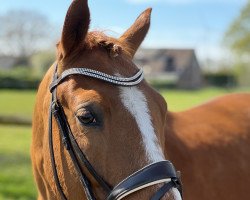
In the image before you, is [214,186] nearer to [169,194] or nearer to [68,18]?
[169,194]

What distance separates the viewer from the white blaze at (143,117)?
200 centimetres

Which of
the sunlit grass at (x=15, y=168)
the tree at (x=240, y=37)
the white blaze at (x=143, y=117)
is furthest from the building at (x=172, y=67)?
the white blaze at (x=143, y=117)

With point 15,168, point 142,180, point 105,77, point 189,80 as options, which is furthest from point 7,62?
point 142,180

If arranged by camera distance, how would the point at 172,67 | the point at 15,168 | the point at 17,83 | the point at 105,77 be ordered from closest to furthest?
the point at 105,77, the point at 15,168, the point at 17,83, the point at 172,67

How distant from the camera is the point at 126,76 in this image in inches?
87.4

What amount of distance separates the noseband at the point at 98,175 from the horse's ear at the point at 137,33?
0.41 metres

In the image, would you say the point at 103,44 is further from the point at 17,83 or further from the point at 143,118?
the point at 17,83

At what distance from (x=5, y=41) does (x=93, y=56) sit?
5003cm

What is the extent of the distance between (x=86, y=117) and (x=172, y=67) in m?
65.4

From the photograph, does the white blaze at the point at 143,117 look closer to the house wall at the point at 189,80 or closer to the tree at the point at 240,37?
the tree at the point at 240,37

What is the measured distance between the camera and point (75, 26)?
90.5 inches

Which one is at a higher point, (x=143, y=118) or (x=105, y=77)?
(x=105, y=77)

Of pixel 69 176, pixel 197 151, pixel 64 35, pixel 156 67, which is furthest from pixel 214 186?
pixel 156 67

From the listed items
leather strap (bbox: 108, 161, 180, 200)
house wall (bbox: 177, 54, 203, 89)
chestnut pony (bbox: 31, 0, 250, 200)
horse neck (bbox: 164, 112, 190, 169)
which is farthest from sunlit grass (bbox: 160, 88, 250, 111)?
leather strap (bbox: 108, 161, 180, 200)
